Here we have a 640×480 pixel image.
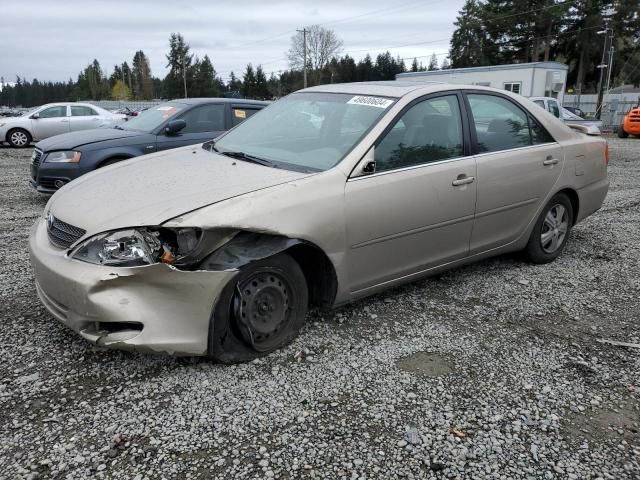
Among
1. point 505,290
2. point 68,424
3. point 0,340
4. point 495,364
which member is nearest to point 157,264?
point 68,424

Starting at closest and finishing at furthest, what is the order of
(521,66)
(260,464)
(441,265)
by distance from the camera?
(260,464)
(441,265)
(521,66)

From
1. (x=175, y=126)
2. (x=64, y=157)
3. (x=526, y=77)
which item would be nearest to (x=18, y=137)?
(x=64, y=157)

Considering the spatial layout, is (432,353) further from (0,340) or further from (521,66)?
(521,66)

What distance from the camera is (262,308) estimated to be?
3064mm

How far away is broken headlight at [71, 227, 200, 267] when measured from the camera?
2723mm

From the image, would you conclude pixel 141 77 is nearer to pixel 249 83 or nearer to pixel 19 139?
pixel 249 83

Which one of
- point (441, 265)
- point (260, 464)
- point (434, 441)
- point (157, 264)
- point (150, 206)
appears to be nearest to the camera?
point (260, 464)

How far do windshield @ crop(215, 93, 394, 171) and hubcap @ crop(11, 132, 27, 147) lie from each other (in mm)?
14696

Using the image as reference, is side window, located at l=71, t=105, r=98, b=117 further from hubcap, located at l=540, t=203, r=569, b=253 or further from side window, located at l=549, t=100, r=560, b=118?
hubcap, located at l=540, t=203, r=569, b=253

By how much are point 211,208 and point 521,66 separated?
1463 inches

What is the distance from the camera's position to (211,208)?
9.25ft

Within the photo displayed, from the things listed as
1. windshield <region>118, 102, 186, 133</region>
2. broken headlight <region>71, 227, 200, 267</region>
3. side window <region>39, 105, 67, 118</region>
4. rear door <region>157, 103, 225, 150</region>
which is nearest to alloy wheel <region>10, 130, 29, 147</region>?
side window <region>39, 105, 67, 118</region>

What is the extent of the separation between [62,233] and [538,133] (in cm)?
380

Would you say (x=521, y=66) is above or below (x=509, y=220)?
above
